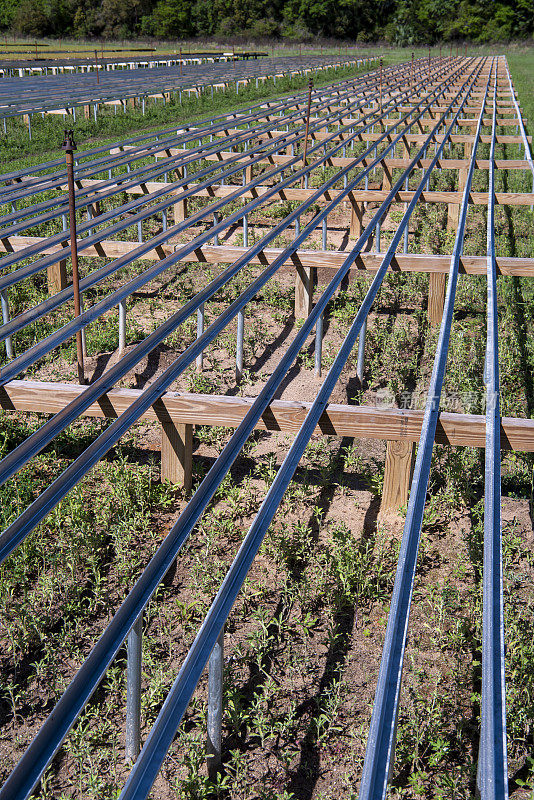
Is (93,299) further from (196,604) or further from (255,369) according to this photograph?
(196,604)

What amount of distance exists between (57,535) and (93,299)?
3966mm

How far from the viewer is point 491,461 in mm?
3850

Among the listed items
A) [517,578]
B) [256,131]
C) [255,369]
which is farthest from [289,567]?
[256,131]

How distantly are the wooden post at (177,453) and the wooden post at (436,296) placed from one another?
3.40m

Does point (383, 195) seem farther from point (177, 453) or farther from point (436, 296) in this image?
point (177, 453)

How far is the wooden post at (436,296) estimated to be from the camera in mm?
7230

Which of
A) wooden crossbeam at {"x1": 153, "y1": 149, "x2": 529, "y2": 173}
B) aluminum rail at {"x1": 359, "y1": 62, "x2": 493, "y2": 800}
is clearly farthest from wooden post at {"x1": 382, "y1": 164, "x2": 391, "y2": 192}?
aluminum rail at {"x1": 359, "y1": 62, "x2": 493, "y2": 800}

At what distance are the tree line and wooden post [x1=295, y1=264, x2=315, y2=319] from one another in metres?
64.1

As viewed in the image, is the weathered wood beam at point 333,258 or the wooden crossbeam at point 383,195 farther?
the wooden crossbeam at point 383,195

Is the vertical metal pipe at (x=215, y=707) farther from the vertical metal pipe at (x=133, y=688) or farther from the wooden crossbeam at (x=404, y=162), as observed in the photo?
the wooden crossbeam at (x=404, y=162)

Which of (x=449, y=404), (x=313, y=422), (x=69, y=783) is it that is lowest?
(x=69, y=783)

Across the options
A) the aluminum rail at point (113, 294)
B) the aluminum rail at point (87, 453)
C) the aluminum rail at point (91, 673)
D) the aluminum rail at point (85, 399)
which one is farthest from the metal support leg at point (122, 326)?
the aluminum rail at point (91, 673)

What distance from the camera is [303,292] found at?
24.4 ft

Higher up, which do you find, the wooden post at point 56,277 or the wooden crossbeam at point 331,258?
the wooden crossbeam at point 331,258
